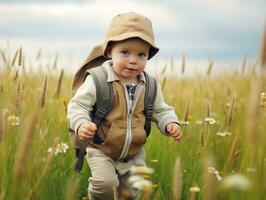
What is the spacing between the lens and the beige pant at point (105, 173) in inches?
104

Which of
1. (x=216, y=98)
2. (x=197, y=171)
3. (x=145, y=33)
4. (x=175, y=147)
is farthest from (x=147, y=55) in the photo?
(x=216, y=98)

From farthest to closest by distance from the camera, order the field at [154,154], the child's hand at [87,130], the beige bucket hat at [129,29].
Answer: the beige bucket hat at [129,29]
the child's hand at [87,130]
the field at [154,154]

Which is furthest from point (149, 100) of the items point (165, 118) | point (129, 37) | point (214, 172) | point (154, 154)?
point (154, 154)

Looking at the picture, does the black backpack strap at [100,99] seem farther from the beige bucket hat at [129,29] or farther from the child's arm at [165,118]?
Answer: the child's arm at [165,118]

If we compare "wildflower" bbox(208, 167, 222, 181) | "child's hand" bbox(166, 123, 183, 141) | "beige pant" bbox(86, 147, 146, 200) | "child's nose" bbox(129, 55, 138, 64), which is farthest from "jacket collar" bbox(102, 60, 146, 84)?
"wildflower" bbox(208, 167, 222, 181)

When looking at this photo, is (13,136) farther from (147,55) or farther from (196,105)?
(196,105)

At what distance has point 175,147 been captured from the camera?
3.58 m

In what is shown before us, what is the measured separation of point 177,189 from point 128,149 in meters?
1.32

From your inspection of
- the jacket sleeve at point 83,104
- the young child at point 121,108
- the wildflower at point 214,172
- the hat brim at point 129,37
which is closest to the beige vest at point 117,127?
the young child at point 121,108

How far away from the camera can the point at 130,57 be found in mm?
2635

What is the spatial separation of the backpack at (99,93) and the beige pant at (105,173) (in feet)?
0.24

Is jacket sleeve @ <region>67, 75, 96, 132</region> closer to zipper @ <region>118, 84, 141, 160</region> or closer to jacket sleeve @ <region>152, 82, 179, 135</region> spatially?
zipper @ <region>118, 84, 141, 160</region>

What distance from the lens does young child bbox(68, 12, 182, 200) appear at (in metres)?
2.64

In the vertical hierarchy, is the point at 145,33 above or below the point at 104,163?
above
